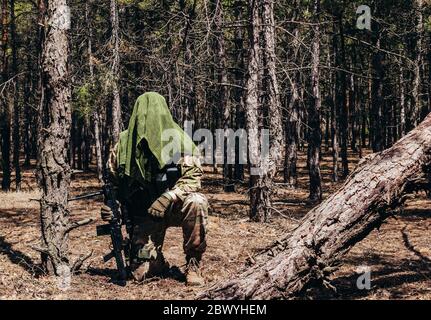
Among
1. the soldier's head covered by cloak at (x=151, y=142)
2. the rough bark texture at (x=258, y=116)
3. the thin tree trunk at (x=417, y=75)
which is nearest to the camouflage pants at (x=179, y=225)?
the soldier's head covered by cloak at (x=151, y=142)

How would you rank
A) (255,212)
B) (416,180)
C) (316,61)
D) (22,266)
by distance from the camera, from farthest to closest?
(316,61), (255,212), (22,266), (416,180)

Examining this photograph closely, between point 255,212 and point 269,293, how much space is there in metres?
6.52

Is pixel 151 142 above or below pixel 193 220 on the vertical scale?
above

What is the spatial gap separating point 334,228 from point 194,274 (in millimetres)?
1802

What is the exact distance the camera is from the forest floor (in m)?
5.41

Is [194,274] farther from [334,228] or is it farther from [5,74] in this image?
[5,74]

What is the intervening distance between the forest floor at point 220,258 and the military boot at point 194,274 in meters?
0.12

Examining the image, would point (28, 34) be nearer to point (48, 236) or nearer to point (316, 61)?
point (316, 61)

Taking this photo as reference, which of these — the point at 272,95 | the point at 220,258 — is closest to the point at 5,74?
the point at 272,95

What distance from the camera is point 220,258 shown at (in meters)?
7.31

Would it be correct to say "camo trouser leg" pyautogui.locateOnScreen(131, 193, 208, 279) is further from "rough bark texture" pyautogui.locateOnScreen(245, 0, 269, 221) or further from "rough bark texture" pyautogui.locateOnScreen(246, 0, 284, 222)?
"rough bark texture" pyautogui.locateOnScreen(245, 0, 269, 221)

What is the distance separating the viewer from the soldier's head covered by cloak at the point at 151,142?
593cm

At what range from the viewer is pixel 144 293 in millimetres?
5531
